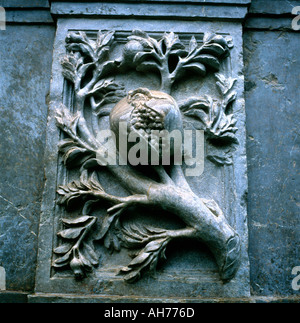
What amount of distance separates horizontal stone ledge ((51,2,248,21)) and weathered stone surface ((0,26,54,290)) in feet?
0.72

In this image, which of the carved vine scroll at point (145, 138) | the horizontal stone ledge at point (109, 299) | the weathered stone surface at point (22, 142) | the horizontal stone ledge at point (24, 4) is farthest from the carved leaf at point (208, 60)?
the horizontal stone ledge at point (109, 299)

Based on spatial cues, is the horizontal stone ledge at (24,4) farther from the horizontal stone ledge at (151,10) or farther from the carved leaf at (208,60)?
the carved leaf at (208,60)

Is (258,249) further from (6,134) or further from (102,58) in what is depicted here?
(6,134)

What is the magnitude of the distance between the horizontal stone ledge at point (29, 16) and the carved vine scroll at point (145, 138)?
34cm

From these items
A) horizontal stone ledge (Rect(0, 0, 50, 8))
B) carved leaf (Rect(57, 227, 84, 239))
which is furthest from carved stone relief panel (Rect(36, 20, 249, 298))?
horizontal stone ledge (Rect(0, 0, 50, 8))

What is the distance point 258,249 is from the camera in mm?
2135

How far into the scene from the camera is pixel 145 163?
205 cm

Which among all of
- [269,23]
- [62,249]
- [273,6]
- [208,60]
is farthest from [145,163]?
[273,6]

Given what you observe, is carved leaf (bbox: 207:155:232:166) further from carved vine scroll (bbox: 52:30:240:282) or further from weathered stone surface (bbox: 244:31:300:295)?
weathered stone surface (bbox: 244:31:300:295)

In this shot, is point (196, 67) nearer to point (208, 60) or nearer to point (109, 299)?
point (208, 60)

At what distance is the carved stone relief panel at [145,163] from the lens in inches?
77.9

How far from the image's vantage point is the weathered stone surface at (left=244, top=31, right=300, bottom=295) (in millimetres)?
2115

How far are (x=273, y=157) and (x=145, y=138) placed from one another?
81 centimetres
